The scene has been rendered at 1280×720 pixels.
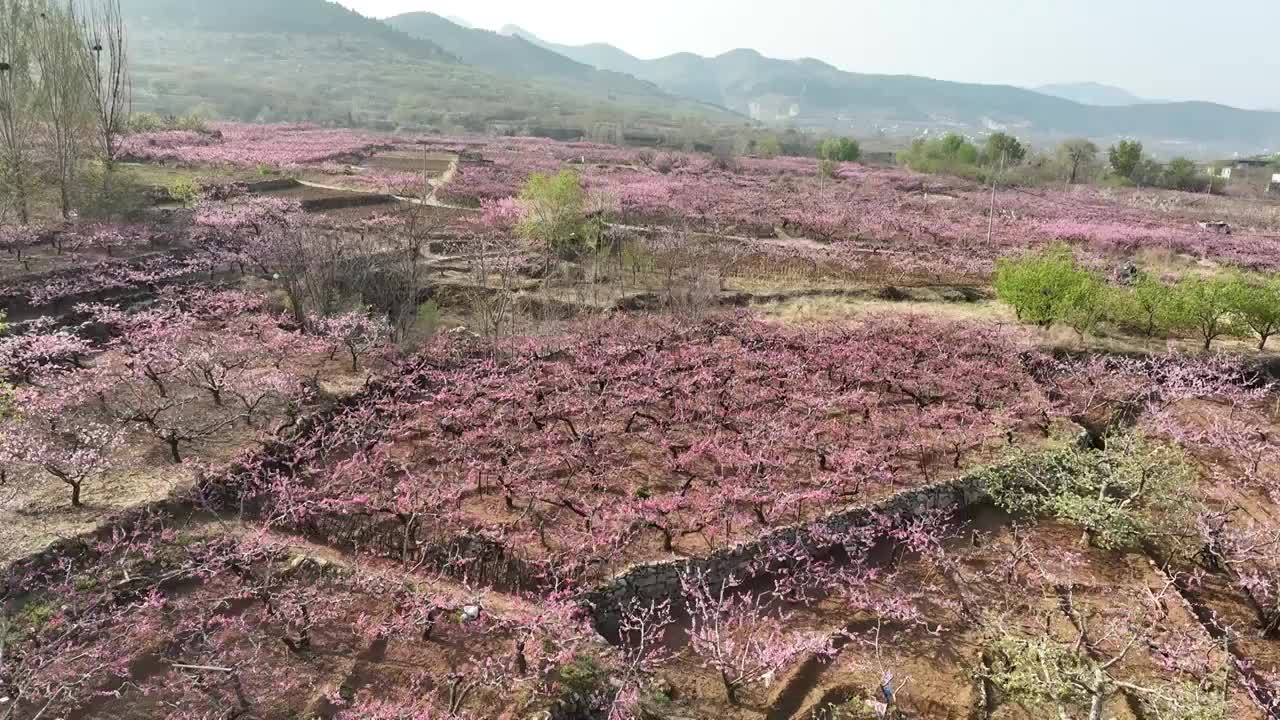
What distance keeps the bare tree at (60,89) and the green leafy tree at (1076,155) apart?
270ft

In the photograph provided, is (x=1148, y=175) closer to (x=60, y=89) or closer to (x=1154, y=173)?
(x=1154, y=173)

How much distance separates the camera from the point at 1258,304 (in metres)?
18.7

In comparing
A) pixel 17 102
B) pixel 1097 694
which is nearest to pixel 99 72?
pixel 17 102

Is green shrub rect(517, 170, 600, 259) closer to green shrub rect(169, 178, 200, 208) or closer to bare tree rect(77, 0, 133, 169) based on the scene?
green shrub rect(169, 178, 200, 208)

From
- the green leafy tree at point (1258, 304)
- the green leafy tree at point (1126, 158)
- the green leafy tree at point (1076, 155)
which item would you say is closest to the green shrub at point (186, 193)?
the green leafy tree at point (1258, 304)

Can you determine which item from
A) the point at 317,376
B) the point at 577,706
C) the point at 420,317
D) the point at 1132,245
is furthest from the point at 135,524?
the point at 1132,245

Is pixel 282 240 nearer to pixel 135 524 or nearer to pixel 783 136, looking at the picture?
pixel 135 524

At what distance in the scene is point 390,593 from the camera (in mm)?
9086

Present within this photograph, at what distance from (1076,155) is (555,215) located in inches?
2836

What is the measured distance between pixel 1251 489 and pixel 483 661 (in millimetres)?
14754

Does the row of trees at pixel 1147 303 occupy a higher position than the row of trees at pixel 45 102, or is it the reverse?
the row of trees at pixel 45 102

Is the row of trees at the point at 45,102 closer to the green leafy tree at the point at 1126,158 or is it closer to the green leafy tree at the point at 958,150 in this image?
the green leafy tree at the point at 958,150

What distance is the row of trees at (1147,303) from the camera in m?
18.9

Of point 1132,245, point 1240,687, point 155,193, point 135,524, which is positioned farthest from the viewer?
point 1132,245
